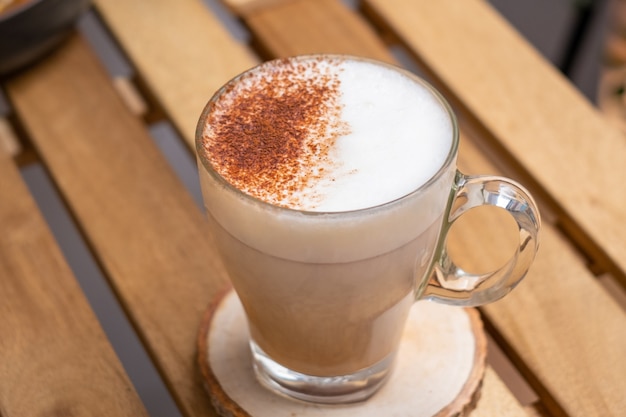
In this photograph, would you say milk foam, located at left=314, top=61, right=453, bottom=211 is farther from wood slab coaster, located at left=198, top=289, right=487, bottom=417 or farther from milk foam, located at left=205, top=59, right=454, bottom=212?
wood slab coaster, located at left=198, top=289, right=487, bottom=417

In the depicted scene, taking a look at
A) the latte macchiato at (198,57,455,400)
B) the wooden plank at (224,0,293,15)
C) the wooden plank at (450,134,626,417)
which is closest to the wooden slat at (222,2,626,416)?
the wooden plank at (450,134,626,417)

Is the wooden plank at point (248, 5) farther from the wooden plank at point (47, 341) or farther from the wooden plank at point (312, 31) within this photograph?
the wooden plank at point (47, 341)

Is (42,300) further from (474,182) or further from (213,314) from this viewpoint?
(474,182)

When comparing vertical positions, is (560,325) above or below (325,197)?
below

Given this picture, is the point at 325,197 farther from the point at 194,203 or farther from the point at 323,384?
the point at 194,203

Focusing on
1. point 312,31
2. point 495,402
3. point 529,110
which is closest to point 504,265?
point 495,402

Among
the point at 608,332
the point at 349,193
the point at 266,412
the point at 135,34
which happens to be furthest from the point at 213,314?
the point at 135,34
